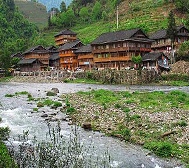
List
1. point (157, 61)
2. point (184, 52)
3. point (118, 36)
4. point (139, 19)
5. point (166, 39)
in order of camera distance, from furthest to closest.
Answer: point (139, 19) → point (166, 39) → point (118, 36) → point (184, 52) → point (157, 61)

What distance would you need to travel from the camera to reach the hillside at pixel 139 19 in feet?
291

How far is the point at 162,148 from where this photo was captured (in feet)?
42.7

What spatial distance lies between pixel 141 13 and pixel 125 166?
105 meters

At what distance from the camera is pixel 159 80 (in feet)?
153

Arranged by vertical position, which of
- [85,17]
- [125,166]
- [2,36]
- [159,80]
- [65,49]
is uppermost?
[85,17]

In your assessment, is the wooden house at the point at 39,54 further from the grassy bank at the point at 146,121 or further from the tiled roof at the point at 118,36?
the grassy bank at the point at 146,121

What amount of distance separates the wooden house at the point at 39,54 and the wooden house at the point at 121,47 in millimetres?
31279

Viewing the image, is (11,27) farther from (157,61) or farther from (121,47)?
(157,61)

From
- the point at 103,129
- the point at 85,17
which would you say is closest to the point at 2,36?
the point at 85,17

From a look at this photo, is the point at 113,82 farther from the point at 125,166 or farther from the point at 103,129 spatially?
the point at 125,166

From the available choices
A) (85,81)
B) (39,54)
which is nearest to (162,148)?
(85,81)

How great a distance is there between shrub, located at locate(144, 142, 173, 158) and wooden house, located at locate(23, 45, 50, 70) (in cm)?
7628

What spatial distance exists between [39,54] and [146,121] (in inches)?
3029

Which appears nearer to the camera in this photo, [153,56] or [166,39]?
[153,56]
